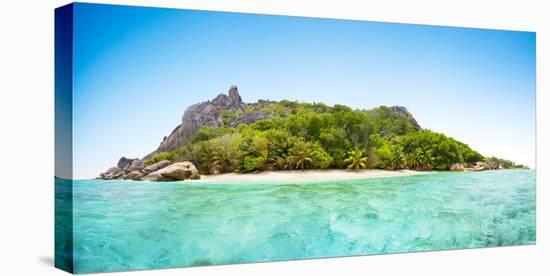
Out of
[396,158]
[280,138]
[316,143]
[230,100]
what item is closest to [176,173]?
[230,100]

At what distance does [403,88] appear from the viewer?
549 inches

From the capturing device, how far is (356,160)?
13398mm

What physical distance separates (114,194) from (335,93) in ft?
13.4

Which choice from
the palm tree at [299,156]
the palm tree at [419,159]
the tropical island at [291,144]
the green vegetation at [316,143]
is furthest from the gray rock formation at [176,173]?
the palm tree at [419,159]

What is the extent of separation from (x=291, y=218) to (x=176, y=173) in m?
1.94

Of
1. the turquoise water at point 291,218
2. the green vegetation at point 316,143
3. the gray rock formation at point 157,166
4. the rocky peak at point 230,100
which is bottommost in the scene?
the turquoise water at point 291,218

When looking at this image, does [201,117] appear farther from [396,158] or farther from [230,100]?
[396,158]

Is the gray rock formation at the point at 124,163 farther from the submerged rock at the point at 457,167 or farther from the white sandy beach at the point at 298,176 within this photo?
the submerged rock at the point at 457,167

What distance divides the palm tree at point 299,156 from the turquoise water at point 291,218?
1.28 feet

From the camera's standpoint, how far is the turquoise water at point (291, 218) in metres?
11.5

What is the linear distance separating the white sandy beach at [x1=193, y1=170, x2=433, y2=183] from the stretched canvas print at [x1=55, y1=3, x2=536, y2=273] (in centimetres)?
2

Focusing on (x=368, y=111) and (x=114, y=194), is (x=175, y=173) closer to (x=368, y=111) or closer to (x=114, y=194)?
(x=114, y=194)

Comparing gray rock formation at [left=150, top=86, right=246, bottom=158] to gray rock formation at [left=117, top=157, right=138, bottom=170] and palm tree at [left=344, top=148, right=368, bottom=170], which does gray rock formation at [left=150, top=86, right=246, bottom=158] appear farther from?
palm tree at [left=344, top=148, right=368, bottom=170]

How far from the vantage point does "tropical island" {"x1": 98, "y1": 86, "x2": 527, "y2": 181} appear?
12.2 m
